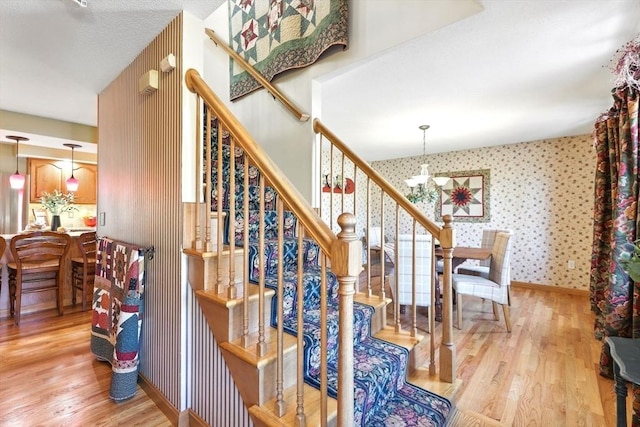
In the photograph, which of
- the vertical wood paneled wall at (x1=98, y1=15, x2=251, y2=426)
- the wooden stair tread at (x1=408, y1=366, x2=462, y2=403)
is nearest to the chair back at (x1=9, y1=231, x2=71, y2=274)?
the vertical wood paneled wall at (x1=98, y1=15, x2=251, y2=426)

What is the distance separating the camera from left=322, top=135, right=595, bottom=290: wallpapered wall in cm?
427

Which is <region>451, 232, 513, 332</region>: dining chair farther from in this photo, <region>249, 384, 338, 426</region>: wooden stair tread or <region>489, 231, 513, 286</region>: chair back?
<region>249, 384, 338, 426</region>: wooden stair tread

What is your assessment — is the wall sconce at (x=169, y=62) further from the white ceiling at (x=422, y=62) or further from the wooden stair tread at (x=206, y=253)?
the wooden stair tread at (x=206, y=253)

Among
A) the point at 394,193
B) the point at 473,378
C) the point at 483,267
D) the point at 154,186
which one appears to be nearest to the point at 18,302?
the point at 154,186

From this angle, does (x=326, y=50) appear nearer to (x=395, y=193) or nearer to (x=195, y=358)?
(x=395, y=193)

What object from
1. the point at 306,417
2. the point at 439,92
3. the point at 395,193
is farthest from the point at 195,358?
the point at 439,92

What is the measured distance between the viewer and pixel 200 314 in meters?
1.54

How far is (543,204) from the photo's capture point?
4.56 metres

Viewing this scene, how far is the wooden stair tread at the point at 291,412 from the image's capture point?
3.63ft

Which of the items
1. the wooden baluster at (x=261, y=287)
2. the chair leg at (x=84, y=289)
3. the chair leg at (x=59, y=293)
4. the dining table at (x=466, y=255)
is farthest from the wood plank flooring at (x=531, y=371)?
the chair leg at (x=59, y=293)

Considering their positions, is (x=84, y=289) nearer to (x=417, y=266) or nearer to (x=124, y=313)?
(x=124, y=313)

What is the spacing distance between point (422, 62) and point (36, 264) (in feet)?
13.8

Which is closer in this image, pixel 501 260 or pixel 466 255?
pixel 501 260

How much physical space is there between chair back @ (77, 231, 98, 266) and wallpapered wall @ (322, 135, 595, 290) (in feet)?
18.6
